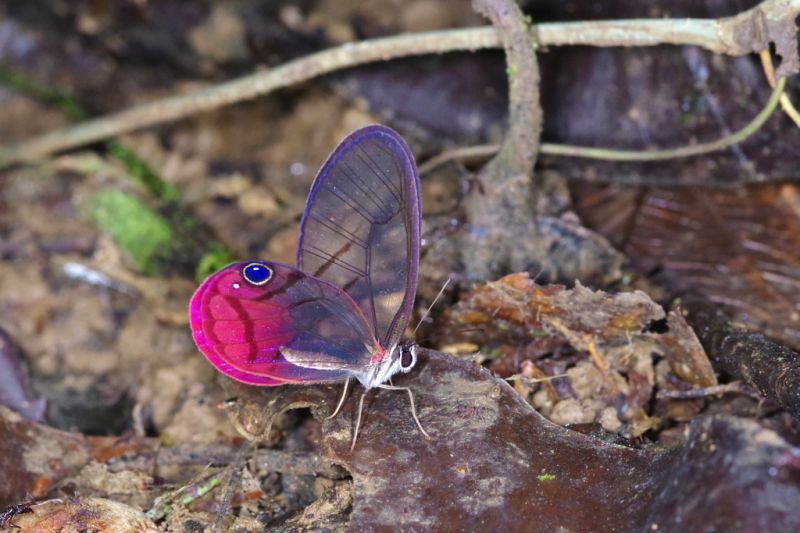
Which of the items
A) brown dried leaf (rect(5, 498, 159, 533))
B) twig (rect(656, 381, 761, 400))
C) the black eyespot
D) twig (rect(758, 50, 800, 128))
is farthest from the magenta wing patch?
twig (rect(758, 50, 800, 128))

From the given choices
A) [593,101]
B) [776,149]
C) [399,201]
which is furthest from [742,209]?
[399,201]

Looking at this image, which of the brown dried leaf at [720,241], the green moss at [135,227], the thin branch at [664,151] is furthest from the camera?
the green moss at [135,227]

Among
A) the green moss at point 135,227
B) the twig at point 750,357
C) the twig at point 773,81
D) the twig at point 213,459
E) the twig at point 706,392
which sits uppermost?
the twig at point 773,81

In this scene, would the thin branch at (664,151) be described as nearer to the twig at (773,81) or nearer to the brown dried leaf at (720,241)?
the twig at (773,81)

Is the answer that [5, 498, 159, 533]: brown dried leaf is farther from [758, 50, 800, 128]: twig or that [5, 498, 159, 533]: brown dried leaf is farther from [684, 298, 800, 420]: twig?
[758, 50, 800, 128]: twig

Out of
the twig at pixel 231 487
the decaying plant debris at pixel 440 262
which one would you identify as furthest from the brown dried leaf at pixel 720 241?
the twig at pixel 231 487

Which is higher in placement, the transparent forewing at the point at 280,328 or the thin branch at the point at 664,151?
the thin branch at the point at 664,151

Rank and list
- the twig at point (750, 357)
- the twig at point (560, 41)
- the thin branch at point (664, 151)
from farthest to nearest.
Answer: the thin branch at point (664, 151), the twig at point (560, 41), the twig at point (750, 357)

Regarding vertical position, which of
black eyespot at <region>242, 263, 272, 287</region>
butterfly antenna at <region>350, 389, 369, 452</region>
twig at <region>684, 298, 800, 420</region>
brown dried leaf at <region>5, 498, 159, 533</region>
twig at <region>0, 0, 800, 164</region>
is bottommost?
brown dried leaf at <region>5, 498, 159, 533</region>
